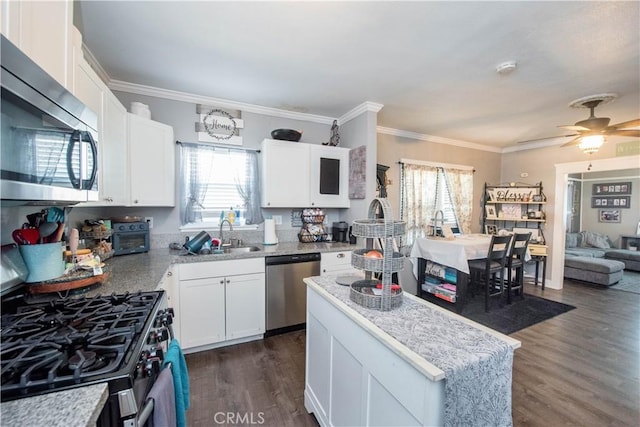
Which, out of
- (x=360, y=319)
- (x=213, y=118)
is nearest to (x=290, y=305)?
(x=360, y=319)

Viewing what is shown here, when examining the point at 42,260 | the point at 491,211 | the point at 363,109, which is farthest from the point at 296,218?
the point at 491,211

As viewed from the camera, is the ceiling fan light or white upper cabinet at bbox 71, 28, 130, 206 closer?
white upper cabinet at bbox 71, 28, 130, 206

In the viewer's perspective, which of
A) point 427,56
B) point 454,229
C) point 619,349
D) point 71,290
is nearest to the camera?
point 71,290

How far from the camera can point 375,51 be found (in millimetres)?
2008

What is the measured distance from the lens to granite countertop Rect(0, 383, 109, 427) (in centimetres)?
58

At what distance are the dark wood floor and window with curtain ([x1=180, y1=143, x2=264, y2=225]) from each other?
1.40 meters

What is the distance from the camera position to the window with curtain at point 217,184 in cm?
283

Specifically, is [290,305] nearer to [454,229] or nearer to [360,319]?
[360,319]

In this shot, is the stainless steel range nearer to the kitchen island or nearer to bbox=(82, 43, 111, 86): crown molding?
the kitchen island

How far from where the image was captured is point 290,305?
270 centimetres

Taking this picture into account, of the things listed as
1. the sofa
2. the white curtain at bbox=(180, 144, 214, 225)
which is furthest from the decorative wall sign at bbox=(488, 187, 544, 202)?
the white curtain at bbox=(180, 144, 214, 225)

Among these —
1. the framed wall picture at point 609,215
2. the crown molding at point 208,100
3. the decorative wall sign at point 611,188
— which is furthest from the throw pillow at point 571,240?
the crown molding at point 208,100

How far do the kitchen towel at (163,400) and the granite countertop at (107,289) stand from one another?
0.23 metres

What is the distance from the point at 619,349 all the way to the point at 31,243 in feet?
15.1
